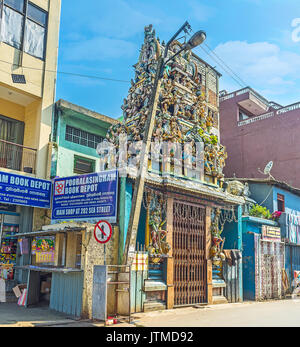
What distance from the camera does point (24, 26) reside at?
594 inches

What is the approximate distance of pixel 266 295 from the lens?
1744 centimetres

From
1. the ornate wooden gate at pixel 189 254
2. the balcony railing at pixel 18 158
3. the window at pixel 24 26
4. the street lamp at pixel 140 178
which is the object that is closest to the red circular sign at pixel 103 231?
the street lamp at pixel 140 178

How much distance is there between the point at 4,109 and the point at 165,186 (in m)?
7.61

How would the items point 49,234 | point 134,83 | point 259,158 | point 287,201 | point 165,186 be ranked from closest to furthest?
1. point 49,234
2. point 165,186
3. point 134,83
4. point 287,201
5. point 259,158

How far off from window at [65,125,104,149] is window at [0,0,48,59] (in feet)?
10.8

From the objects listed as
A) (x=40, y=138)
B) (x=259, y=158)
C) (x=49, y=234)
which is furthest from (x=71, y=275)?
(x=259, y=158)

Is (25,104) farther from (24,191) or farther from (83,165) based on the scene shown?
(24,191)

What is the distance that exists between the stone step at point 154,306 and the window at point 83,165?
6.90m

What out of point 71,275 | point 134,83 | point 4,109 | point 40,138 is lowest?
point 71,275

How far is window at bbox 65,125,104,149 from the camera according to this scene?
16.3 m

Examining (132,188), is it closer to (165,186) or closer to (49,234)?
(165,186)

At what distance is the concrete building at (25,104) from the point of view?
13.8 metres

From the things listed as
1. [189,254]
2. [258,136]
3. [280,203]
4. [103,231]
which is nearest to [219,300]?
[189,254]

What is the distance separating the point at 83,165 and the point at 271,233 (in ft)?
32.1
